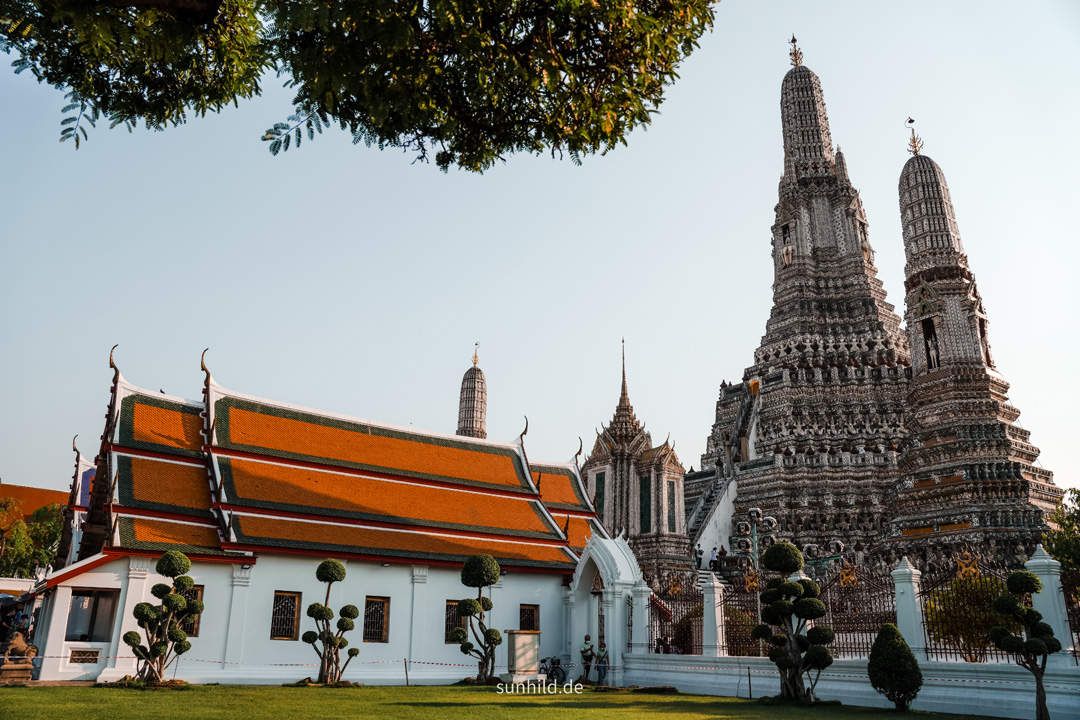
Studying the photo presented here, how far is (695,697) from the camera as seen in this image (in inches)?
600

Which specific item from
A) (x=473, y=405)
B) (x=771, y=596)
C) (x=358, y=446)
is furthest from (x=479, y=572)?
(x=473, y=405)

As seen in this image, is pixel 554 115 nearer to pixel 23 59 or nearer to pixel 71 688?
pixel 23 59

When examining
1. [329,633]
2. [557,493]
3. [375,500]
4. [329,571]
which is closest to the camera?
[329,633]

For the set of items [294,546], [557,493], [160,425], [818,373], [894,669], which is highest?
[818,373]

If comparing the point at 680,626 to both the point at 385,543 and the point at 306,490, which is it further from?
the point at 306,490

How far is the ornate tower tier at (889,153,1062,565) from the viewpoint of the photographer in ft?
84.9

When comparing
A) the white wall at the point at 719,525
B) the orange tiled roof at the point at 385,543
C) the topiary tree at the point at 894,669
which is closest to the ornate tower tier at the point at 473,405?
the white wall at the point at 719,525

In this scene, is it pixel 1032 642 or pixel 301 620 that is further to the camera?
pixel 301 620

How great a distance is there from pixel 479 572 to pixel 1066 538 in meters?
17.6

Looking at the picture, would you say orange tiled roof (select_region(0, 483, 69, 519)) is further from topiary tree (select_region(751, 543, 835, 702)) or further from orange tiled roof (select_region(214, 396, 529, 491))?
topiary tree (select_region(751, 543, 835, 702))

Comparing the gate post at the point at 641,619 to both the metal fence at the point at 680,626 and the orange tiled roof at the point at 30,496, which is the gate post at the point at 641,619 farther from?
the orange tiled roof at the point at 30,496

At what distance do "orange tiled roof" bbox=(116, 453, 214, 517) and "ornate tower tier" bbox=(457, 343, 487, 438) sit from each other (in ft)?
101

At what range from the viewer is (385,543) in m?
18.9

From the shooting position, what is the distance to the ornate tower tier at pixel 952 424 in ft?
84.9
